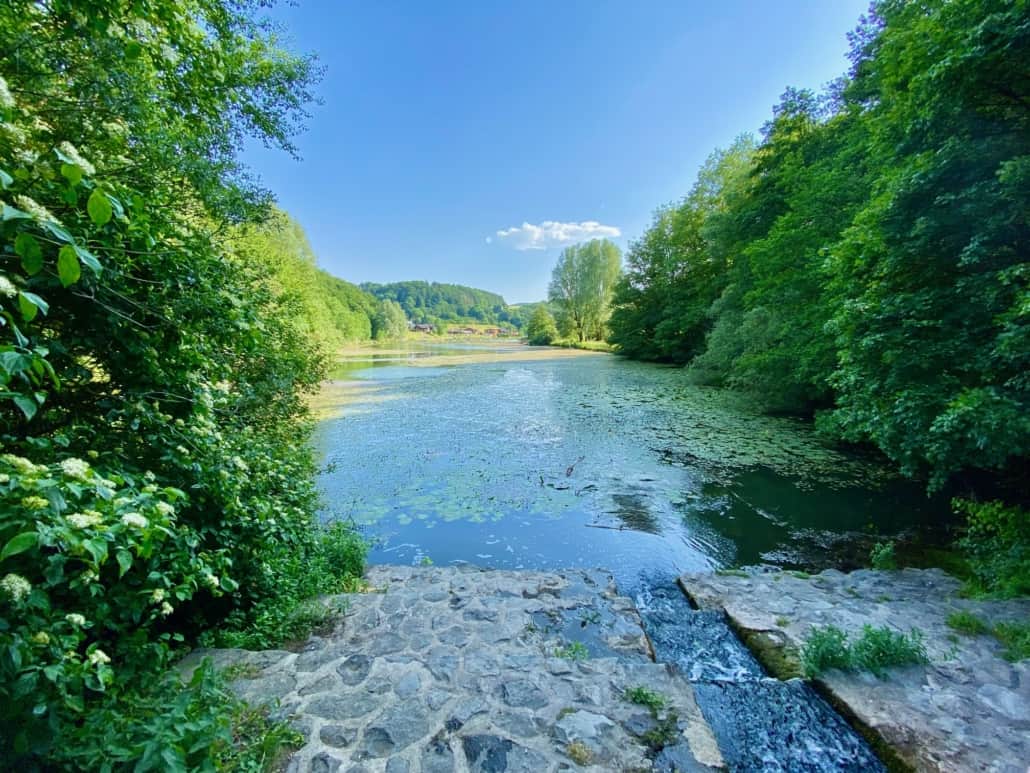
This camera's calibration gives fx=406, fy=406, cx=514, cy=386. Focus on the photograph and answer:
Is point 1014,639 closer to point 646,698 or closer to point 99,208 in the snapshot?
point 646,698

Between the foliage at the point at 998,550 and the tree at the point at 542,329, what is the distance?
168 ft

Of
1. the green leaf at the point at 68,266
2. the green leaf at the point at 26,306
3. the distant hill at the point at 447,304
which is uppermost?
the distant hill at the point at 447,304

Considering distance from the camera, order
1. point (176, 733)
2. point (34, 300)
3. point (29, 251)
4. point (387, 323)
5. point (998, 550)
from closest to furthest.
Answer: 1. point (34, 300)
2. point (29, 251)
3. point (176, 733)
4. point (998, 550)
5. point (387, 323)

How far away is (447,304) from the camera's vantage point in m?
139

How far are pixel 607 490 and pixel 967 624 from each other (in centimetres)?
439

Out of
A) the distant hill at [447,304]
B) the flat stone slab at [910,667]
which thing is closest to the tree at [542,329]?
the flat stone slab at [910,667]

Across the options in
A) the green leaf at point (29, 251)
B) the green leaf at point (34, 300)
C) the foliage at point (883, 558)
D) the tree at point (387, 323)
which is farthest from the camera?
the tree at point (387, 323)

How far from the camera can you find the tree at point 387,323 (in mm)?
64688

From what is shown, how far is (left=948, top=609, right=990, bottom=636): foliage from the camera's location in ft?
10.5

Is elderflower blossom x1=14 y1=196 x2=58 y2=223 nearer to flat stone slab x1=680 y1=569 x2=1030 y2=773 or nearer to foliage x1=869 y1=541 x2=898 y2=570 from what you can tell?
flat stone slab x1=680 y1=569 x2=1030 y2=773

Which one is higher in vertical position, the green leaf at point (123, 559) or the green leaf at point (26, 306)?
the green leaf at point (26, 306)

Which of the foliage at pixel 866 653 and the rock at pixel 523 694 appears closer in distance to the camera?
the rock at pixel 523 694

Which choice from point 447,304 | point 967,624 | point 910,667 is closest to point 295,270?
point 910,667

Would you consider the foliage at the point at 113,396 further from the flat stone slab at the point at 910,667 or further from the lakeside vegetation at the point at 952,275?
the lakeside vegetation at the point at 952,275
